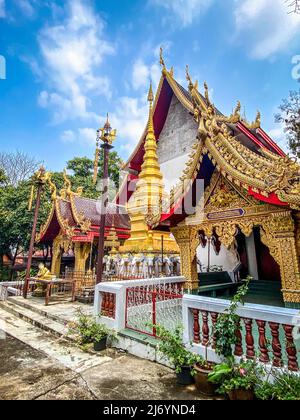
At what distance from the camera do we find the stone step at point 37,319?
216 inches

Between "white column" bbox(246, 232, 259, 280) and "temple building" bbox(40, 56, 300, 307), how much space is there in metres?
0.04

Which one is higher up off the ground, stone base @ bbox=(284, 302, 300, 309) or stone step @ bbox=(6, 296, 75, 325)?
stone base @ bbox=(284, 302, 300, 309)

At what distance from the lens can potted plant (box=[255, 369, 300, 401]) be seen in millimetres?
2291

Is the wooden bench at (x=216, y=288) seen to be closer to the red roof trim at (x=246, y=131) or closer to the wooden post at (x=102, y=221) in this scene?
the wooden post at (x=102, y=221)

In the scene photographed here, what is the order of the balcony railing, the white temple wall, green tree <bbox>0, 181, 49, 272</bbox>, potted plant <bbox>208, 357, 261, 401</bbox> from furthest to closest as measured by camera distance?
green tree <bbox>0, 181, 49, 272</bbox> < the white temple wall < the balcony railing < potted plant <bbox>208, 357, 261, 401</bbox>

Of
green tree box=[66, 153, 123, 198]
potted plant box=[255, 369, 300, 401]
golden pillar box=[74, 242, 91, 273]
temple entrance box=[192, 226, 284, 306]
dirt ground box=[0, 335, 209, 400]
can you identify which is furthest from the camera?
green tree box=[66, 153, 123, 198]

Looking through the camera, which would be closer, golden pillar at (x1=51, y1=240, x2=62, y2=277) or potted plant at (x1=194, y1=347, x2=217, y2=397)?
potted plant at (x1=194, y1=347, x2=217, y2=397)

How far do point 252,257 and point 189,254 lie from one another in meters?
4.31

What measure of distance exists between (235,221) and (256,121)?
19.6ft

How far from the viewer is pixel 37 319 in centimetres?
653

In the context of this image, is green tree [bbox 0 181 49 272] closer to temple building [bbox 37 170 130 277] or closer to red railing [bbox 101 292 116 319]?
temple building [bbox 37 170 130 277]

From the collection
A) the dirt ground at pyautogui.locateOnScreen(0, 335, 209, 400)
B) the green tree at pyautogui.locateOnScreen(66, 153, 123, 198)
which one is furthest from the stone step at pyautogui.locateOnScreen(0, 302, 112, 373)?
the green tree at pyautogui.locateOnScreen(66, 153, 123, 198)

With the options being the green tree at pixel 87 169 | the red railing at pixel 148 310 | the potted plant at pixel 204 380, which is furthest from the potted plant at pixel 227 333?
the green tree at pixel 87 169
